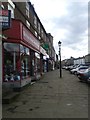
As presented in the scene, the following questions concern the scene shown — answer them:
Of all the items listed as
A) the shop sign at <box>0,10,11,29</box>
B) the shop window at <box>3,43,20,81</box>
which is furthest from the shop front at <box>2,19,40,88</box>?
the shop sign at <box>0,10,11,29</box>

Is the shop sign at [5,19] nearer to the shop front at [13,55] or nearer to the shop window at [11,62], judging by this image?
the shop front at [13,55]

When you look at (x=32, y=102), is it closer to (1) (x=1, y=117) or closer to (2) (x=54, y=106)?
(2) (x=54, y=106)

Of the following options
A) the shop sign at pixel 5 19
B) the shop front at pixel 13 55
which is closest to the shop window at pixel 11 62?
the shop front at pixel 13 55

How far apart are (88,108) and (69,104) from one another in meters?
1.14

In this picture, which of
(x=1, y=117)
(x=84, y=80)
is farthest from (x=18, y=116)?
(x=84, y=80)

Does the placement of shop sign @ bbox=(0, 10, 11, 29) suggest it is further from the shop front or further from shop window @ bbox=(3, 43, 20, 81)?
shop window @ bbox=(3, 43, 20, 81)

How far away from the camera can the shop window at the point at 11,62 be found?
16969 millimetres

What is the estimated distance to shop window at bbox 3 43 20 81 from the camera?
16969 mm

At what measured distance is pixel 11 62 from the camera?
1761 centimetres

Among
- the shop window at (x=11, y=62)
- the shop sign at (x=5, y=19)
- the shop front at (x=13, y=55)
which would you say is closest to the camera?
the shop sign at (x=5, y=19)

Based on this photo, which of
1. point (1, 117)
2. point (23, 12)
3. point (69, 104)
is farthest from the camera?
point (23, 12)

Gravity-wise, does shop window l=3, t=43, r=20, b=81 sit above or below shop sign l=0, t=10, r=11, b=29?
below

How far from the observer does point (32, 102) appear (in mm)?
12195

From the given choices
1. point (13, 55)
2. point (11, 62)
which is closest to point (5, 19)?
point (13, 55)
